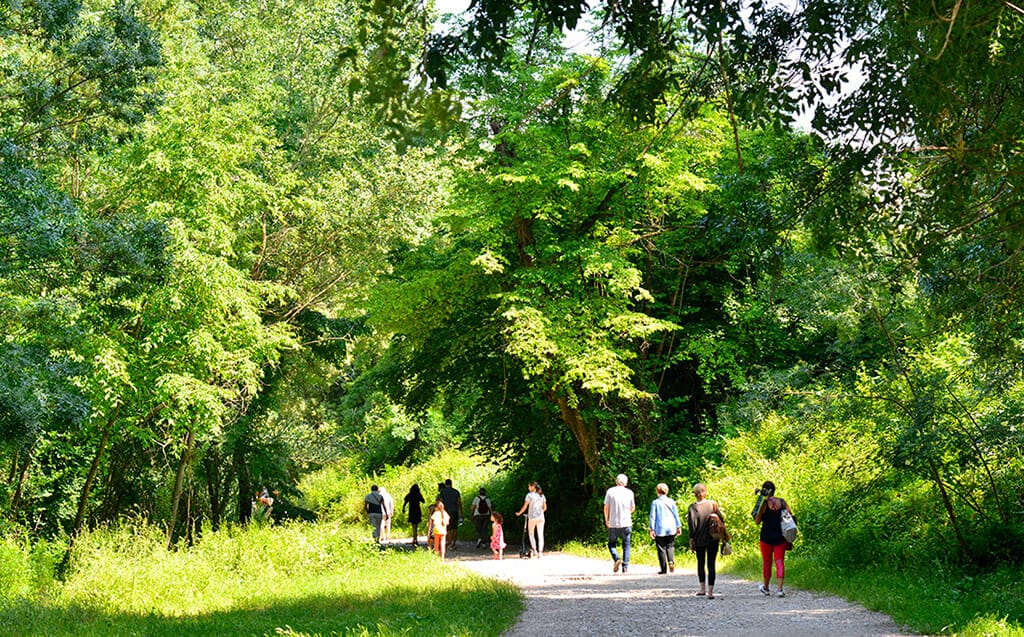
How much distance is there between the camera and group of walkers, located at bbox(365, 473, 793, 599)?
14.2 meters

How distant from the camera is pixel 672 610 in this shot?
13008 millimetres

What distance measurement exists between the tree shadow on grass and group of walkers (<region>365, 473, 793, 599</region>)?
2.71 metres

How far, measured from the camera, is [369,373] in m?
31.0

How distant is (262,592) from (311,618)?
137 inches

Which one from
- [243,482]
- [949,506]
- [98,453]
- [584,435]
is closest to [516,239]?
[584,435]

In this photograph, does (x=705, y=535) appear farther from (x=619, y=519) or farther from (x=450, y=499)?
(x=450, y=499)

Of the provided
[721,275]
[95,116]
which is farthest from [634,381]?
[95,116]

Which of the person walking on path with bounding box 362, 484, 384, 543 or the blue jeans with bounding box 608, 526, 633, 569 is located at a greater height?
the person walking on path with bounding box 362, 484, 384, 543

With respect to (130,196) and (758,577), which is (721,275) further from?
(130,196)

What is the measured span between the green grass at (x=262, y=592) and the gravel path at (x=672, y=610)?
60 cm

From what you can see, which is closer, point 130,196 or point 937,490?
point 937,490

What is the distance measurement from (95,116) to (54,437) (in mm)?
9071

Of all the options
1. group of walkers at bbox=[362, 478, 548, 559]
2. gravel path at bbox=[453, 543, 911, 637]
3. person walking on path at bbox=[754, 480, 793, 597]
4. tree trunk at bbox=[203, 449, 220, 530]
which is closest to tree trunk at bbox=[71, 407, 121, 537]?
tree trunk at bbox=[203, 449, 220, 530]

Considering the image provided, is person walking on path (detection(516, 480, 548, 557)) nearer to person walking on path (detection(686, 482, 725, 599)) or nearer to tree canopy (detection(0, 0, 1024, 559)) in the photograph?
tree canopy (detection(0, 0, 1024, 559))
